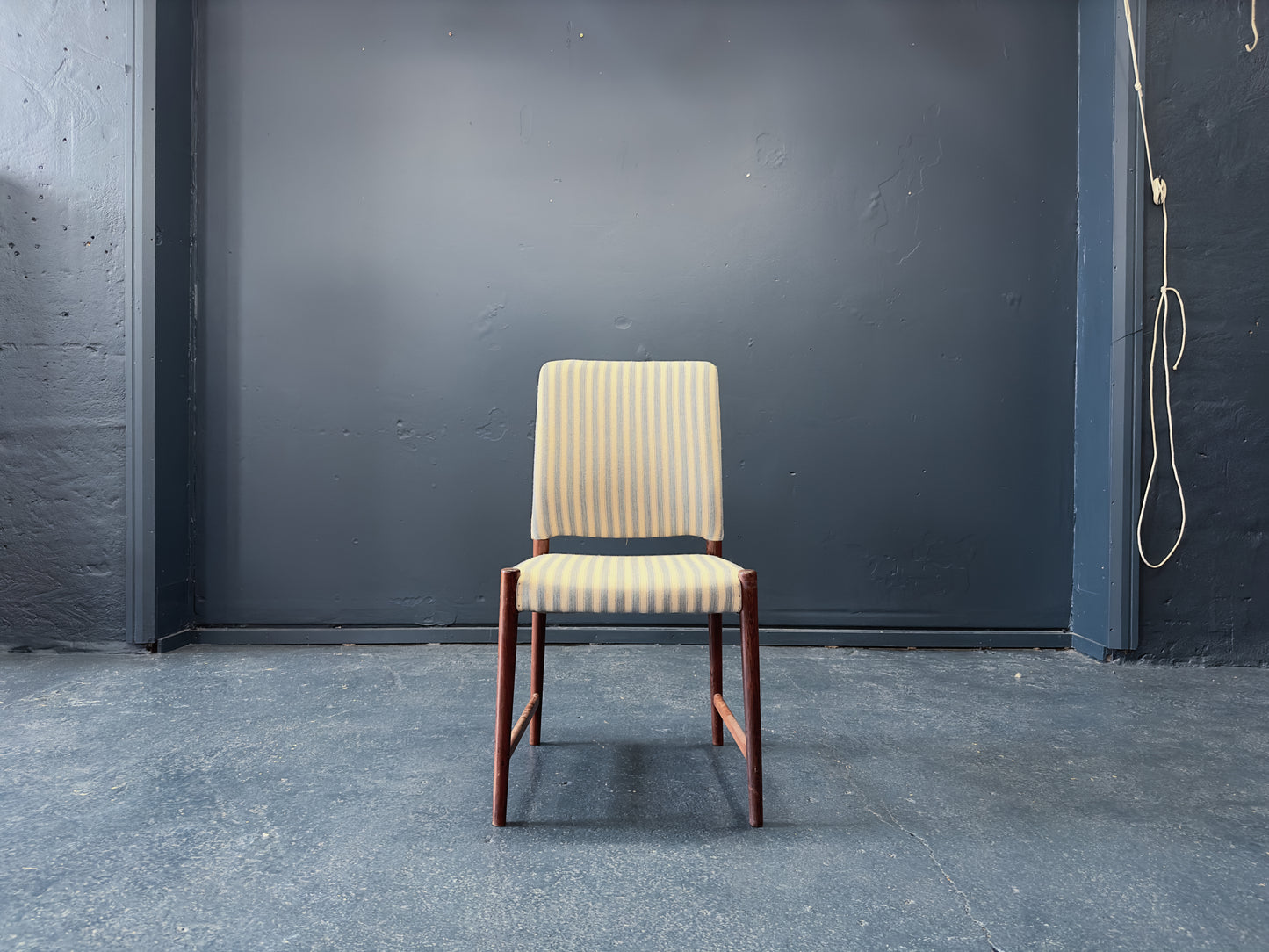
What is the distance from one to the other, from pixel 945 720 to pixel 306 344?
241 cm

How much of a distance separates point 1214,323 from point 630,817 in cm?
242

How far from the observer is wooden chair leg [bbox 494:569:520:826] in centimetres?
118

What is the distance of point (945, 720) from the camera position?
1.69 meters

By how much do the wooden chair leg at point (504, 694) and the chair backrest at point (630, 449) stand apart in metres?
0.31

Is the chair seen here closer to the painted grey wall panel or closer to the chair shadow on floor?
the chair shadow on floor

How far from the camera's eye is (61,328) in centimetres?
224

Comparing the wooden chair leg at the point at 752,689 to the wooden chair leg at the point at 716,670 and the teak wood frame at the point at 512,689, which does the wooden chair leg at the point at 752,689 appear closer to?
the teak wood frame at the point at 512,689

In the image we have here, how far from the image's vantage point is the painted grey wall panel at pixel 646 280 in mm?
2373

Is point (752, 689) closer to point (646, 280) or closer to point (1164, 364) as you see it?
point (646, 280)

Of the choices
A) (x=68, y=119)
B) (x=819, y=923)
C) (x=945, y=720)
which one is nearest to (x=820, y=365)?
(x=945, y=720)

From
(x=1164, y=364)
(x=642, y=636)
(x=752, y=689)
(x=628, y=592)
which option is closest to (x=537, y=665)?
(x=628, y=592)

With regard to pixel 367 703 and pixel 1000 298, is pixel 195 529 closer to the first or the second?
pixel 367 703

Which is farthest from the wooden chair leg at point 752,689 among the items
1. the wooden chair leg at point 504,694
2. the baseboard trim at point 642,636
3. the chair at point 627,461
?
the baseboard trim at point 642,636

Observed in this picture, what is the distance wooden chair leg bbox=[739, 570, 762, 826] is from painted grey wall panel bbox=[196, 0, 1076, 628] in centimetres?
119
